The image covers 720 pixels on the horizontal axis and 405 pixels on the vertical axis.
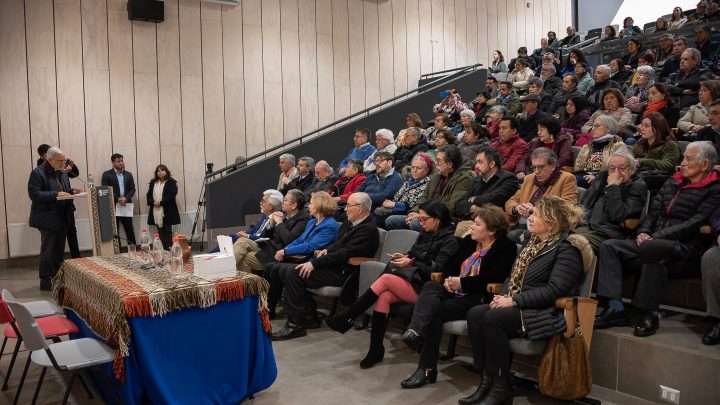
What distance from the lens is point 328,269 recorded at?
462 centimetres

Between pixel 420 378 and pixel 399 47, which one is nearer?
pixel 420 378

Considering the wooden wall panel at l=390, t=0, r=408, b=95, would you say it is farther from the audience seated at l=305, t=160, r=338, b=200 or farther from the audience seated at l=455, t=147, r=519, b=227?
the audience seated at l=455, t=147, r=519, b=227

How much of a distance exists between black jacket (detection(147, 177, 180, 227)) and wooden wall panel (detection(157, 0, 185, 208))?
54cm

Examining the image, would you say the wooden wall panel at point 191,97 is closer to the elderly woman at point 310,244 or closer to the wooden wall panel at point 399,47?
the wooden wall panel at point 399,47

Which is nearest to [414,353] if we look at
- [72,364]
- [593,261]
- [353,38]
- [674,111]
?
[593,261]

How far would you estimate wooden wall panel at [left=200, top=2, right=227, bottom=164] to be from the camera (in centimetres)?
922

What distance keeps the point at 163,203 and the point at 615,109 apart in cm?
580

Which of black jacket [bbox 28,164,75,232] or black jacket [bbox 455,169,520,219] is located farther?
black jacket [bbox 28,164,75,232]

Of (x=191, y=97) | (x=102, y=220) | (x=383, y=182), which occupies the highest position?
(x=191, y=97)

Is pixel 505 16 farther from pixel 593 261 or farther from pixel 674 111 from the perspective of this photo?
pixel 593 261

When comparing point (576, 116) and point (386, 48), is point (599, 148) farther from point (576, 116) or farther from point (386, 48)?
point (386, 48)

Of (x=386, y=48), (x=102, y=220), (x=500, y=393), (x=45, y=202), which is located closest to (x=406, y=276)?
(x=500, y=393)

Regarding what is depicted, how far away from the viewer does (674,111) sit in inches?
210

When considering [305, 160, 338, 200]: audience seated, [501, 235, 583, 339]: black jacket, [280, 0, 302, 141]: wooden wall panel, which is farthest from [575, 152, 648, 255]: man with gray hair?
[280, 0, 302, 141]: wooden wall panel
